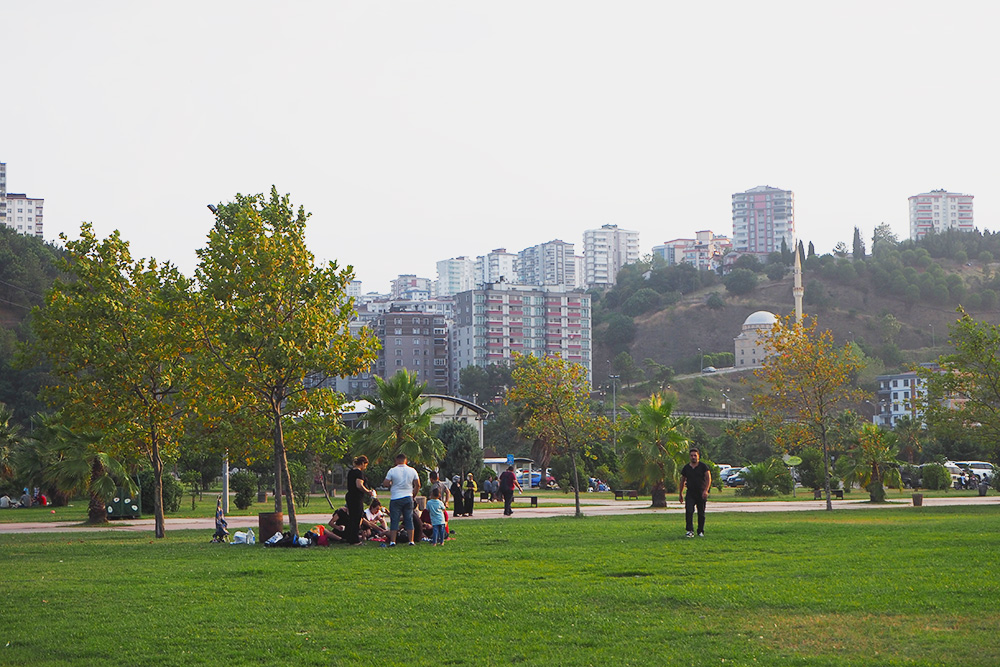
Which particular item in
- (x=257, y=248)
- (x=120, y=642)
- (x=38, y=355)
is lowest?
(x=120, y=642)

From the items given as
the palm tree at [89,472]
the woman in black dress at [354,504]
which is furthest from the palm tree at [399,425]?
the woman in black dress at [354,504]

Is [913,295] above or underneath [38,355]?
above

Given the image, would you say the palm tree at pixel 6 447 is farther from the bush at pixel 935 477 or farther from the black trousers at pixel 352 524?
the bush at pixel 935 477

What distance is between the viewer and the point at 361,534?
18531 mm

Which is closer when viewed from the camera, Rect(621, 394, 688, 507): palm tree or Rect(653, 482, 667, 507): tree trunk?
Rect(621, 394, 688, 507): palm tree

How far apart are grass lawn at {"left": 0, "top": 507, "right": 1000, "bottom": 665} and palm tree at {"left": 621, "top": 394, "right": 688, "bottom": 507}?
17.0 meters

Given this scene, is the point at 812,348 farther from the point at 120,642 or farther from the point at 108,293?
the point at 120,642

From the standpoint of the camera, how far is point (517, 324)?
181 meters

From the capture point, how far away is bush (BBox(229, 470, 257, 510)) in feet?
127

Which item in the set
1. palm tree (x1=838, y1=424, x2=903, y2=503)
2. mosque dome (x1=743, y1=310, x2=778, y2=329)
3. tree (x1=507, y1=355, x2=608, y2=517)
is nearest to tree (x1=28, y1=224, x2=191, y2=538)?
tree (x1=507, y1=355, x2=608, y2=517)

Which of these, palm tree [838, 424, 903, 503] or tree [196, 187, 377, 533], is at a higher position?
tree [196, 187, 377, 533]

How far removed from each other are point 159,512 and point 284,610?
1295cm

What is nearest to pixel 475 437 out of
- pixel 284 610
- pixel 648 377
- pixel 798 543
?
pixel 798 543

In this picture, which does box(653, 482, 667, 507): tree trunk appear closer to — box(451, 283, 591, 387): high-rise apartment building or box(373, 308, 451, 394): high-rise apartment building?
box(373, 308, 451, 394): high-rise apartment building
